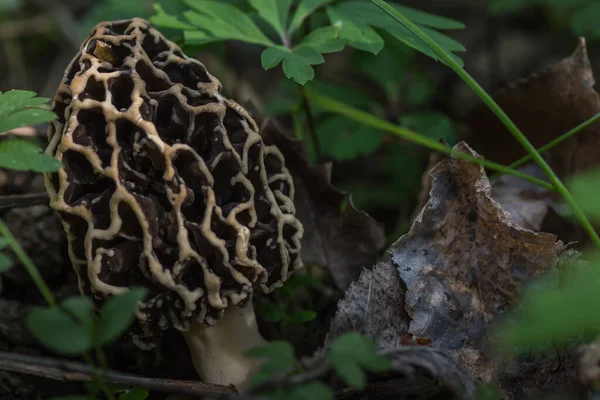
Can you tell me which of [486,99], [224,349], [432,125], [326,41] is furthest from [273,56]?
[432,125]

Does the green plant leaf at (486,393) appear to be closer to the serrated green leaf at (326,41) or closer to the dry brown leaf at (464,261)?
the dry brown leaf at (464,261)

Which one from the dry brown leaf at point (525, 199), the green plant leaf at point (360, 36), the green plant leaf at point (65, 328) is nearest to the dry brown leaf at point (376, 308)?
the dry brown leaf at point (525, 199)

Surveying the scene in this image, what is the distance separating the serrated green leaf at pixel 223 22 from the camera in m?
3.77

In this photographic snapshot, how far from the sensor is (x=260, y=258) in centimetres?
334

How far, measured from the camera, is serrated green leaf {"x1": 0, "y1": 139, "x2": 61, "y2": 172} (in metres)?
2.53

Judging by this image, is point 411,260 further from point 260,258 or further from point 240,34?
point 240,34

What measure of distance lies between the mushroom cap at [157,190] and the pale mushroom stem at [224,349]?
8.7 inches

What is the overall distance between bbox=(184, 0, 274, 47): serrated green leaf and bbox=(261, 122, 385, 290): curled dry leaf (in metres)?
0.58

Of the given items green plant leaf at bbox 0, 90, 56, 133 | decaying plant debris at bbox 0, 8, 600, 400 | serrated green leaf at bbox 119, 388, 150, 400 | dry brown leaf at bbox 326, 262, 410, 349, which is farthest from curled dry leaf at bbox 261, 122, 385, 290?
green plant leaf at bbox 0, 90, 56, 133

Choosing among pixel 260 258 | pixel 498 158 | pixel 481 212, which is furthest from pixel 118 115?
pixel 498 158

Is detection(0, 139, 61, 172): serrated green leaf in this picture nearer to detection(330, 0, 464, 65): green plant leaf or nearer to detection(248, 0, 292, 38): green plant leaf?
detection(248, 0, 292, 38): green plant leaf

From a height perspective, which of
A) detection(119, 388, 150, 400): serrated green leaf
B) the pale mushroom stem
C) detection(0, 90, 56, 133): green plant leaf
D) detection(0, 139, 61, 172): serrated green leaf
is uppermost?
detection(0, 90, 56, 133): green plant leaf

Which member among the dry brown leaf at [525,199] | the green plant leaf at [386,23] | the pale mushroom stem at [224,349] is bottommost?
the pale mushroom stem at [224,349]

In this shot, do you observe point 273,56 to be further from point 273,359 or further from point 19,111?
point 273,359
